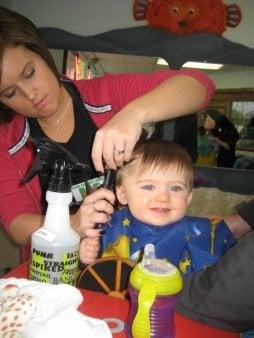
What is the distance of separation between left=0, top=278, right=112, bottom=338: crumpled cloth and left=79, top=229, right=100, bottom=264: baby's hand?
0.18 meters

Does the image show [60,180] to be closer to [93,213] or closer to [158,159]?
[93,213]

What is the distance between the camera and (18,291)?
54cm

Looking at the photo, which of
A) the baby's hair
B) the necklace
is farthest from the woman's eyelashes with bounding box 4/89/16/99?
the baby's hair

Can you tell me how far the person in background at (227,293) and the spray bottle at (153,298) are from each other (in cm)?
7

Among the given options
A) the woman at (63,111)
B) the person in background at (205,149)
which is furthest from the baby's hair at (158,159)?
the person in background at (205,149)

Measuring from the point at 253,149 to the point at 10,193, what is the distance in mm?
2895

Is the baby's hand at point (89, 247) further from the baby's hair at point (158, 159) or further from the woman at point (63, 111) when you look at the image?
the baby's hair at point (158, 159)

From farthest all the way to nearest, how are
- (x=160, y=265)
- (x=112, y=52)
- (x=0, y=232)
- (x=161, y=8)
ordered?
(x=112, y=52)
(x=161, y=8)
(x=0, y=232)
(x=160, y=265)

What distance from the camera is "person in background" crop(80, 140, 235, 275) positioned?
0.92m

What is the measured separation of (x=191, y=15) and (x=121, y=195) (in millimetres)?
2576

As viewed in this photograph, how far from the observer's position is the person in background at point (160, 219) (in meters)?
0.92

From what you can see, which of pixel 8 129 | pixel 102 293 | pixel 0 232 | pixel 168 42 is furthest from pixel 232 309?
pixel 168 42

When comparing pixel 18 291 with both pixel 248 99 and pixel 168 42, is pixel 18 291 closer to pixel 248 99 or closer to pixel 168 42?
pixel 168 42

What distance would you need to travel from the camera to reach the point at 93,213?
74 cm
